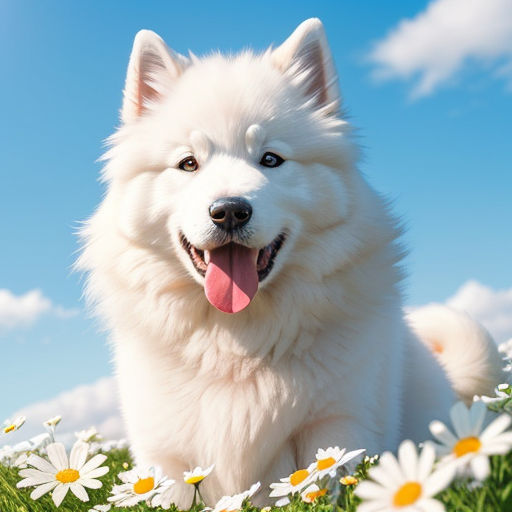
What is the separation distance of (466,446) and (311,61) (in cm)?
281

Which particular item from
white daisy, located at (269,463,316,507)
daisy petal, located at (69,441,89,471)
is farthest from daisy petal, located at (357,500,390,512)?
daisy petal, located at (69,441,89,471)

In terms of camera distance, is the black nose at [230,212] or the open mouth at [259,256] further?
the open mouth at [259,256]

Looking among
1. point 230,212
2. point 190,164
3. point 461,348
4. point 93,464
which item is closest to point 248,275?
point 230,212

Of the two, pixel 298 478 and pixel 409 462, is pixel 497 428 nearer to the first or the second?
pixel 409 462

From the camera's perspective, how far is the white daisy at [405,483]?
160 centimetres

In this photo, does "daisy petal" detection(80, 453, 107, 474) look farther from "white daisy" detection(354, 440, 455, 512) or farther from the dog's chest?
"white daisy" detection(354, 440, 455, 512)

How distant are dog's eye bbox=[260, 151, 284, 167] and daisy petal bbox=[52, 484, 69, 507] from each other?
1915 millimetres

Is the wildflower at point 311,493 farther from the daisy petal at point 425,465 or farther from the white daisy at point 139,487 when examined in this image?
the daisy petal at point 425,465

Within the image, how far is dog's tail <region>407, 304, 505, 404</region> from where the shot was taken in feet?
16.6

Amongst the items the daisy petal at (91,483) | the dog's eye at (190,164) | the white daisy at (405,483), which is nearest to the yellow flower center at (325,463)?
the white daisy at (405,483)

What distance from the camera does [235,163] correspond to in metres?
3.47

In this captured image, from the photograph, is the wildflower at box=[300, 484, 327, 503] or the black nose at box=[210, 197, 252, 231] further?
the black nose at box=[210, 197, 252, 231]

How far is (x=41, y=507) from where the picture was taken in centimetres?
387

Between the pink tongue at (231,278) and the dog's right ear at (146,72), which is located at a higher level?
the dog's right ear at (146,72)
